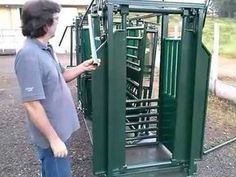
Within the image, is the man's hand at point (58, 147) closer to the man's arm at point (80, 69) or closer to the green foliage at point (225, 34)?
the man's arm at point (80, 69)

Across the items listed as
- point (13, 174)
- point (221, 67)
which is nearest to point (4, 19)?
point (221, 67)

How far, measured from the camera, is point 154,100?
3432mm

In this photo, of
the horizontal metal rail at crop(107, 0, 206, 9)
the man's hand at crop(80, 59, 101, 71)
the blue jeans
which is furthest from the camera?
the horizontal metal rail at crop(107, 0, 206, 9)

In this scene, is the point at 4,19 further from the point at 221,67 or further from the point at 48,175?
the point at 48,175

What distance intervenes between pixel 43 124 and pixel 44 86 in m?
0.23

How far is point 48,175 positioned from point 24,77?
682 mm

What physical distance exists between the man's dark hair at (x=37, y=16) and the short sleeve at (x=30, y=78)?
16 centimetres

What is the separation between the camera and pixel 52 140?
1.92 metres

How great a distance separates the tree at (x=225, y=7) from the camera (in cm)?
1013

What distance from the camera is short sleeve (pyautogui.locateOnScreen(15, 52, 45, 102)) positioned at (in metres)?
1.82

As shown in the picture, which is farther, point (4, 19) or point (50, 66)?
point (4, 19)

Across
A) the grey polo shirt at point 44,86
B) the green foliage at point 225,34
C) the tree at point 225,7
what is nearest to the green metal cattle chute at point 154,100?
the grey polo shirt at point 44,86

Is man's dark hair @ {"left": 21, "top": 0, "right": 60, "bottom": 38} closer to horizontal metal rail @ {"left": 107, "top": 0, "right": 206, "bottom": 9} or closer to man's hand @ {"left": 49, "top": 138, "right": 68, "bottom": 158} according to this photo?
man's hand @ {"left": 49, "top": 138, "right": 68, "bottom": 158}

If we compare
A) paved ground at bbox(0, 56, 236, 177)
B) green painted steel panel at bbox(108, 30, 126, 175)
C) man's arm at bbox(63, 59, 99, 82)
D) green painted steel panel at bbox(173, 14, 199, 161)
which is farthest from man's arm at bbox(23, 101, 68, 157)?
paved ground at bbox(0, 56, 236, 177)
